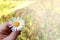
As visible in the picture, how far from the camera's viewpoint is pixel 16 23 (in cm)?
85

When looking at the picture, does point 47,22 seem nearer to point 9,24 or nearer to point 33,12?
point 33,12

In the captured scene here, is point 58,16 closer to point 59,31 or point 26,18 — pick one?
point 59,31

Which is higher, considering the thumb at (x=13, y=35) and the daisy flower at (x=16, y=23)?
the daisy flower at (x=16, y=23)

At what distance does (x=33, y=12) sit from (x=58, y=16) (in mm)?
174

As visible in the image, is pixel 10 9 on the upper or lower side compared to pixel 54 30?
upper

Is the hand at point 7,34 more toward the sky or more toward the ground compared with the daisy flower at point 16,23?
more toward the ground

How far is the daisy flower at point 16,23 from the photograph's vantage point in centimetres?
86

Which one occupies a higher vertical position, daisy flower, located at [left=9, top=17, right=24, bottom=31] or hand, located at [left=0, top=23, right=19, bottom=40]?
daisy flower, located at [left=9, top=17, right=24, bottom=31]

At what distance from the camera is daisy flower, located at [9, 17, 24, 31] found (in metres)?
0.86

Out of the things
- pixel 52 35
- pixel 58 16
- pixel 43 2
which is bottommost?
pixel 52 35

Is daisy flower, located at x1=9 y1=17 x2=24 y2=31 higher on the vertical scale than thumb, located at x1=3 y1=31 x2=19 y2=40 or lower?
higher

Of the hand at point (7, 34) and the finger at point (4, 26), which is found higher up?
the finger at point (4, 26)

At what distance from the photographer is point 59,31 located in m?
0.88

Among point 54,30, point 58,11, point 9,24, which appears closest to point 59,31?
point 54,30
